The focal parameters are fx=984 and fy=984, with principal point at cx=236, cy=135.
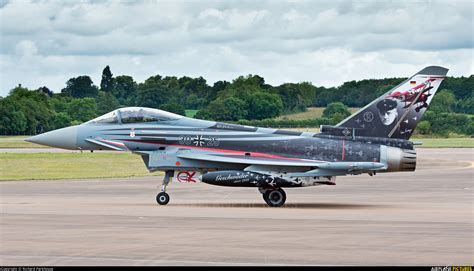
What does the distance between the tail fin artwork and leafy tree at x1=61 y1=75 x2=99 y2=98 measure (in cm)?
12637

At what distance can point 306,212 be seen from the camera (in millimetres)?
25234

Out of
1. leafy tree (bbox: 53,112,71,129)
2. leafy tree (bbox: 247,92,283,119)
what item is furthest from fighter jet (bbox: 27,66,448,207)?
leafy tree (bbox: 247,92,283,119)

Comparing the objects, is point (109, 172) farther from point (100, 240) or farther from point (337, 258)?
point (337, 258)

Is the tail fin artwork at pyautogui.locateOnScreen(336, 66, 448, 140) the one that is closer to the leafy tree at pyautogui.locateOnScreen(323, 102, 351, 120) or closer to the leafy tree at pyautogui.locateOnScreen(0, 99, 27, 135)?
the leafy tree at pyautogui.locateOnScreen(0, 99, 27, 135)

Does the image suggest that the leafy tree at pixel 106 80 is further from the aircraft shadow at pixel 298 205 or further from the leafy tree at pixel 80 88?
the aircraft shadow at pixel 298 205

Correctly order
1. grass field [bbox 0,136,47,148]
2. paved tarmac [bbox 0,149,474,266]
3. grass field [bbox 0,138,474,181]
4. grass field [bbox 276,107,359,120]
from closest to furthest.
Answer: paved tarmac [bbox 0,149,474,266] < grass field [bbox 0,138,474,181] < grass field [bbox 0,136,47,148] < grass field [bbox 276,107,359,120]

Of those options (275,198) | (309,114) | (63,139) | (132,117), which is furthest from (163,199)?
(309,114)

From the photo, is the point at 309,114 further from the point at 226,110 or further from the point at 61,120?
the point at 61,120

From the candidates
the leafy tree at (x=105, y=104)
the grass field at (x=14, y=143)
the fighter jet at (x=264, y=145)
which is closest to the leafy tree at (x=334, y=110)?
the leafy tree at (x=105, y=104)

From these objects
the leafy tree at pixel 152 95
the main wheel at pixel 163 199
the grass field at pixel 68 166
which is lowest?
the grass field at pixel 68 166

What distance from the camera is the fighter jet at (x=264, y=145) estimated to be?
26844 mm

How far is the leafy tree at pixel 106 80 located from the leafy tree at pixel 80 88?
6.50 feet

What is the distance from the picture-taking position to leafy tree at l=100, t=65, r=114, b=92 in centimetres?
15615

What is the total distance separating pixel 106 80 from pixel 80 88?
484 centimetres
